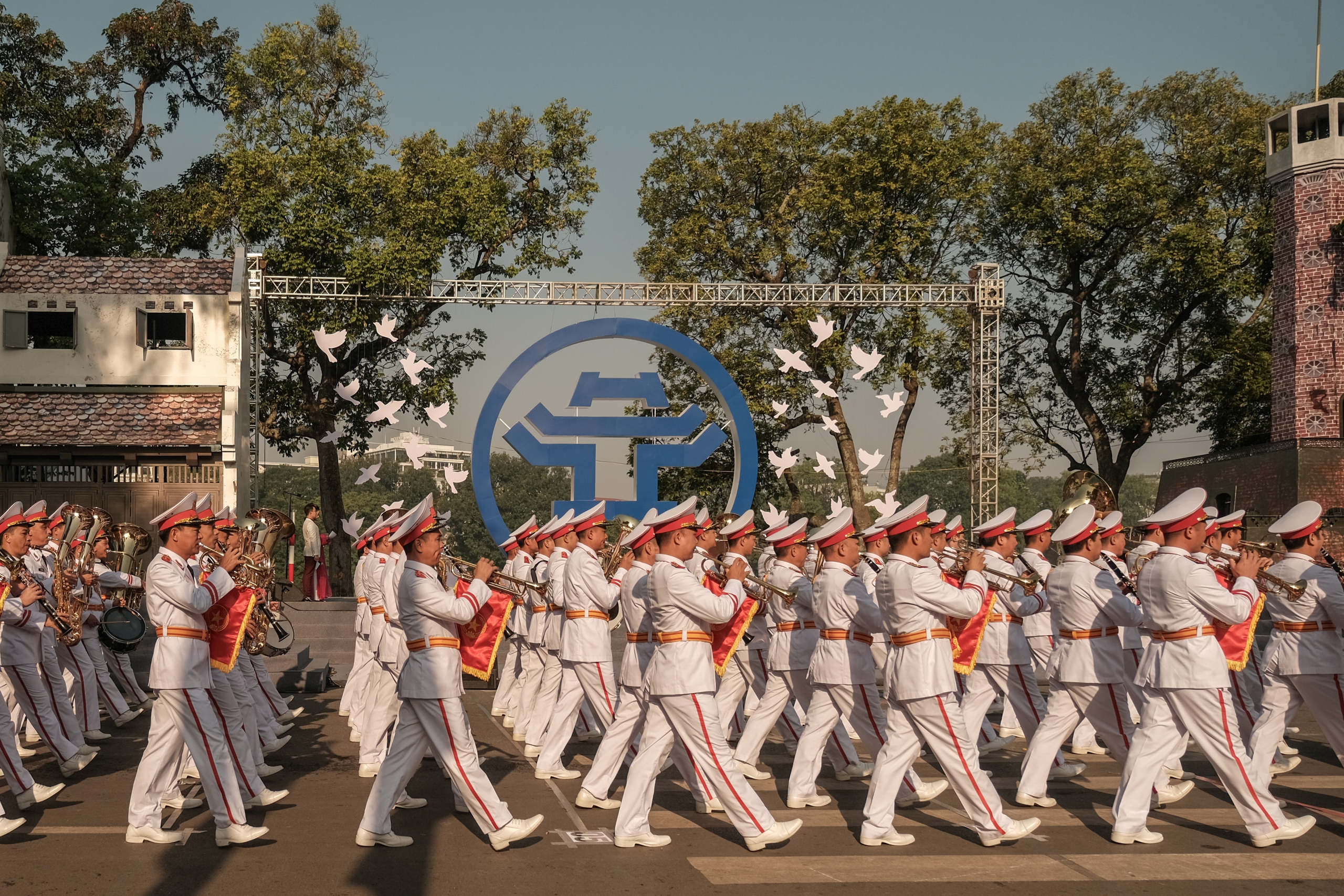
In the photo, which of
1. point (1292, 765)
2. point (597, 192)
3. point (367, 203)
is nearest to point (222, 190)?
point (367, 203)

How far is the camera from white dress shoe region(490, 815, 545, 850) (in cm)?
684

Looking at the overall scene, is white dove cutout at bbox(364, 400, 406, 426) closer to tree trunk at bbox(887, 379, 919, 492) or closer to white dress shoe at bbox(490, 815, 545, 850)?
tree trunk at bbox(887, 379, 919, 492)

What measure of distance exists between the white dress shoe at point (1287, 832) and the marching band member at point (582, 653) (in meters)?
4.09

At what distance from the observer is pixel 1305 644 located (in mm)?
7746

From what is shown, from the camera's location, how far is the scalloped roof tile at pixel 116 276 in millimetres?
22875

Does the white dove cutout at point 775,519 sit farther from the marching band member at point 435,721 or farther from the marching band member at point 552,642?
the marching band member at point 435,721

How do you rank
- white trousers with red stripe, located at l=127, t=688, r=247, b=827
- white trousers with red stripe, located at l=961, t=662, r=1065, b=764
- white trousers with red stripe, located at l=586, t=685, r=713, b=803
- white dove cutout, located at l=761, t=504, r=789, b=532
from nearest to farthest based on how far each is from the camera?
white trousers with red stripe, located at l=127, t=688, r=247, b=827 → white trousers with red stripe, located at l=586, t=685, r=713, b=803 → white trousers with red stripe, located at l=961, t=662, r=1065, b=764 → white dove cutout, located at l=761, t=504, r=789, b=532

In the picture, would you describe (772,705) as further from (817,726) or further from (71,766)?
(71,766)

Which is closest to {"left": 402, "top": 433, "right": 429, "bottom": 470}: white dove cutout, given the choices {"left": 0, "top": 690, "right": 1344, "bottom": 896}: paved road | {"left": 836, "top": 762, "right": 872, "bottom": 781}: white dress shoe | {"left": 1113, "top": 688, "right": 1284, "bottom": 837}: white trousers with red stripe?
{"left": 0, "top": 690, "right": 1344, "bottom": 896}: paved road

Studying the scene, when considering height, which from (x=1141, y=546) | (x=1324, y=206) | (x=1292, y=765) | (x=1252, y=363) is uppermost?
(x=1324, y=206)

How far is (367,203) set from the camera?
26.1 metres

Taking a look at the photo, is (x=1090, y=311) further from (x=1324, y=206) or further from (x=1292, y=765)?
(x=1292, y=765)

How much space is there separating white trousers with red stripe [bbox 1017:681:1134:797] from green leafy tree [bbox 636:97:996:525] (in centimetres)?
1992

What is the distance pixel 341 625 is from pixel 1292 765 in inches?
490
